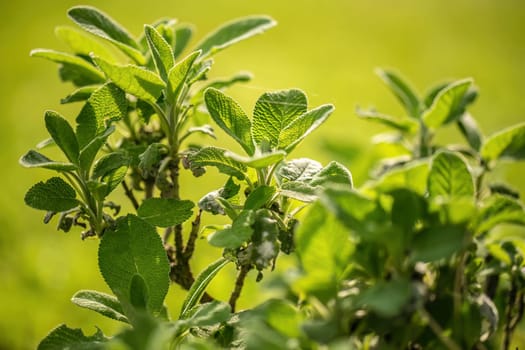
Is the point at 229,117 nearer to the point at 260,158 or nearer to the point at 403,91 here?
the point at 260,158

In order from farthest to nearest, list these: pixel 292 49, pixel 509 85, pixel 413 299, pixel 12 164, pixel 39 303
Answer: pixel 292 49
pixel 509 85
pixel 12 164
pixel 39 303
pixel 413 299

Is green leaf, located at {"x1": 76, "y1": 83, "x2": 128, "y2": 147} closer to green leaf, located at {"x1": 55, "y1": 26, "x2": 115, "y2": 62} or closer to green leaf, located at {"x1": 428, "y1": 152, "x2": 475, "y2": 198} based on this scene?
green leaf, located at {"x1": 55, "y1": 26, "x2": 115, "y2": 62}

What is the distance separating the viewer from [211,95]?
768 mm

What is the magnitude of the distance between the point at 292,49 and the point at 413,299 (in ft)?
8.63

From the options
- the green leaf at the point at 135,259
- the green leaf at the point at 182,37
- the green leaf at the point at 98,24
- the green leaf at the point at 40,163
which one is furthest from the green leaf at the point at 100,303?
the green leaf at the point at 182,37

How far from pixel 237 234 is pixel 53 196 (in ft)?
0.95

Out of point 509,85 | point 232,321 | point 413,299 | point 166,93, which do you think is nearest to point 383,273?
point 413,299

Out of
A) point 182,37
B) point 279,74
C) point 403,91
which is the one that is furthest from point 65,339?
point 279,74

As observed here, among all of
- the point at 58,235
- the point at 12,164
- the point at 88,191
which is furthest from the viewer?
the point at 12,164

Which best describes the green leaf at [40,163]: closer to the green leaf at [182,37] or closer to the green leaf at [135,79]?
the green leaf at [135,79]

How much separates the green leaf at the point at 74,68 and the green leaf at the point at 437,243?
0.62 meters

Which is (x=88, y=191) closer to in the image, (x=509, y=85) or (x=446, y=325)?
(x=446, y=325)

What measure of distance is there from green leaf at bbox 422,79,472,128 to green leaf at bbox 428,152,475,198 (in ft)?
0.91

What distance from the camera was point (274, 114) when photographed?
0.80m
